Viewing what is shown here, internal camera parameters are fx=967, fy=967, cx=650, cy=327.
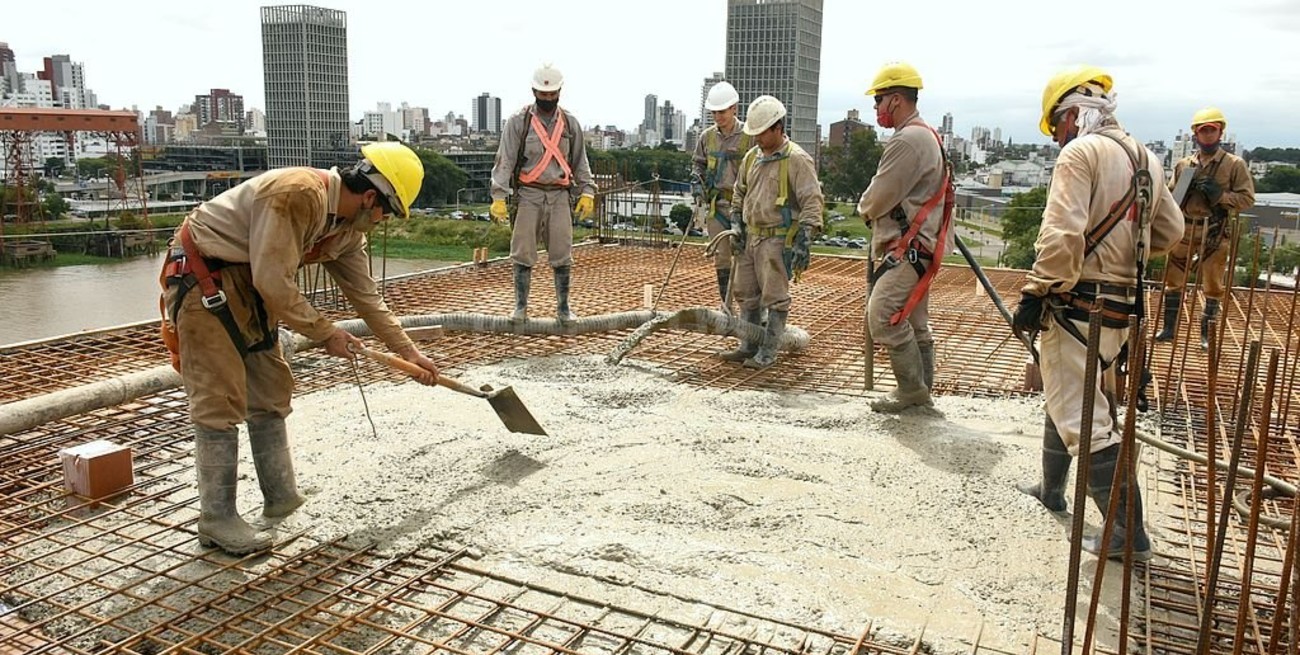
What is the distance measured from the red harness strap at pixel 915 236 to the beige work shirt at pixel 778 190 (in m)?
0.83

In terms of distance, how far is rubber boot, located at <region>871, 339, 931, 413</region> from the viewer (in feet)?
13.9

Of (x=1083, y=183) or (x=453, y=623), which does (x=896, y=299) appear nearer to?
(x=1083, y=183)

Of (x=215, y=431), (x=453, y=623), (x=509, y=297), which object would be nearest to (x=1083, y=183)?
(x=453, y=623)

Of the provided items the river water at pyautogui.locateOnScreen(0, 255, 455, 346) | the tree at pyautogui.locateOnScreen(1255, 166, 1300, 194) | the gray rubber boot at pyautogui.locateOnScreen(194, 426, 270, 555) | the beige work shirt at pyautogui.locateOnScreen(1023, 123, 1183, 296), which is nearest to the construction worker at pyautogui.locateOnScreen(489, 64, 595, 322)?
the gray rubber boot at pyautogui.locateOnScreen(194, 426, 270, 555)

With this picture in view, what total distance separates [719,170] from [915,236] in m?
2.10

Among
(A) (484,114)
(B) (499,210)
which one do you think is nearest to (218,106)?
(A) (484,114)

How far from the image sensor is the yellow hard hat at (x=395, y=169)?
2.95 m

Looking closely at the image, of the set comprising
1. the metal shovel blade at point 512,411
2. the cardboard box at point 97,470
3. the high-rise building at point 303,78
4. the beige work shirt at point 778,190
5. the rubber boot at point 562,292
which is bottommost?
the cardboard box at point 97,470

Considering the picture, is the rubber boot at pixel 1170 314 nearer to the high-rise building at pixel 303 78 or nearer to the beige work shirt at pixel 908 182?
the beige work shirt at pixel 908 182

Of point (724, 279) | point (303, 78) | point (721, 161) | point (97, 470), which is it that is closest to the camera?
point (97, 470)

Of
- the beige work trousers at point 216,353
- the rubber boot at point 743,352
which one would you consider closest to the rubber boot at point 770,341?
Result: the rubber boot at point 743,352

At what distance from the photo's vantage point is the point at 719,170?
19.8 feet

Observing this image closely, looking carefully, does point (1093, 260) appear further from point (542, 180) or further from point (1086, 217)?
point (542, 180)

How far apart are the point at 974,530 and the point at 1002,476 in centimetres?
61
